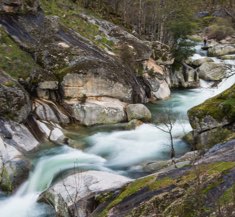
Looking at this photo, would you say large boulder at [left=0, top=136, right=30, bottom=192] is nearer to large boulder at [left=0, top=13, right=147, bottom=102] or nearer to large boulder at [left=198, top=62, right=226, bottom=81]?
large boulder at [left=0, top=13, right=147, bottom=102]

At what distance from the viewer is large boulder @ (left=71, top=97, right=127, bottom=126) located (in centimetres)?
2427

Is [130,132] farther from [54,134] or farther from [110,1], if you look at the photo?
[110,1]

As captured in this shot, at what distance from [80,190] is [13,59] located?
14.3 meters

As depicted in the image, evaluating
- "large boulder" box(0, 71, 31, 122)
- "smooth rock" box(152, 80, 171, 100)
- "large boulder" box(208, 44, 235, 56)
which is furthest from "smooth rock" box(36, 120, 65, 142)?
"large boulder" box(208, 44, 235, 56)

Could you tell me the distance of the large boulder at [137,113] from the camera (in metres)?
25.2

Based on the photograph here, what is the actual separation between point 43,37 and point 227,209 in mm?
23866

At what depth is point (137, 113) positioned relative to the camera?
25312mm

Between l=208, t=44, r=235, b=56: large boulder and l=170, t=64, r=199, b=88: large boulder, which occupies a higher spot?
l=208, t=44, r=235, b=56: large boulder

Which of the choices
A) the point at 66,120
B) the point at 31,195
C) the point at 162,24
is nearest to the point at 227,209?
the point at 31,195

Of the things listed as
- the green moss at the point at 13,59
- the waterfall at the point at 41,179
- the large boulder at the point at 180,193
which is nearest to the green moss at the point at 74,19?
the green moss at the point at 13,59

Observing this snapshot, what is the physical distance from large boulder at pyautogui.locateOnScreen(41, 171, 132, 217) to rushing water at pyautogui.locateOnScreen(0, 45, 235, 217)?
0.71m

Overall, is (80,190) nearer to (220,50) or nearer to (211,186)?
(211,186)

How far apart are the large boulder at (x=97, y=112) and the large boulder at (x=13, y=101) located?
3.72 m

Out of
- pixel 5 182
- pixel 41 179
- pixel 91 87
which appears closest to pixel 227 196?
pixel 41 179
